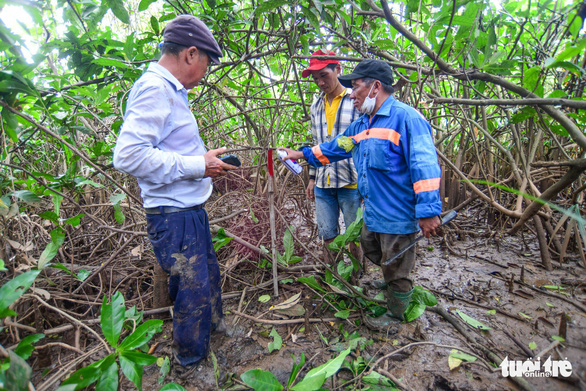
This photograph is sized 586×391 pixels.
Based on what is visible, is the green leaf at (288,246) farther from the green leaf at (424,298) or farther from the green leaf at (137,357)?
the green leaf at (137,357)

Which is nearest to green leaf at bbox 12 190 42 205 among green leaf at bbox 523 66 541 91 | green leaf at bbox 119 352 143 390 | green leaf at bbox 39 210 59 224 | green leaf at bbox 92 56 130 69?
green leaf at bbox 39 210 59 224

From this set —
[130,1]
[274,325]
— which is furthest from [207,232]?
[130,1]

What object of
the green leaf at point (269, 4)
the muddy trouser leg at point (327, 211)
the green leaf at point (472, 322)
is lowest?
the green leaf at point (472, 322)

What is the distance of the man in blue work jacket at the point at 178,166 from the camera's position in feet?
4.78

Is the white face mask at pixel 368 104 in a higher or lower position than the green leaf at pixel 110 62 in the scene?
lower

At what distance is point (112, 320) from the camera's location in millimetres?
1242

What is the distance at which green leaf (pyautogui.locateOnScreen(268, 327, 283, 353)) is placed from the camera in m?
1.94

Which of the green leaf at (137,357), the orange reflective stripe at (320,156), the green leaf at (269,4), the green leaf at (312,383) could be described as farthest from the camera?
the orange reflective stripe at (320,156)

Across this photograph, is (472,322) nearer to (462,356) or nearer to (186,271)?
(462,356)

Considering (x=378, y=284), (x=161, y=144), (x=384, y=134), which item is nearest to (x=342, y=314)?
(x=378, y=284)

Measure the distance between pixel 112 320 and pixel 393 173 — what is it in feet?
5.71

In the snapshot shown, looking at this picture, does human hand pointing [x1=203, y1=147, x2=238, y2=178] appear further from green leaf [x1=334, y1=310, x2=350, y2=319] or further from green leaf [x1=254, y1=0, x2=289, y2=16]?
green leaf [x1=334, y1=310, x2=350, y2=319]

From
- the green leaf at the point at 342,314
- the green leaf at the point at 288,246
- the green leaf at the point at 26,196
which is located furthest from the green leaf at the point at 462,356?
the green leaf at the point at 26,196

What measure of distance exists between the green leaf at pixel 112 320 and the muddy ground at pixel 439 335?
2.25 ft
